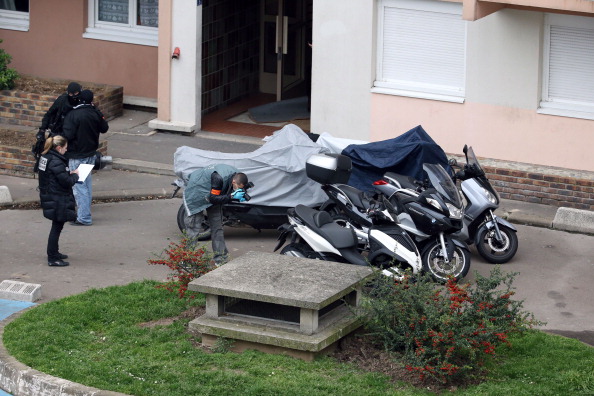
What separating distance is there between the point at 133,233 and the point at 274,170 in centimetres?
200

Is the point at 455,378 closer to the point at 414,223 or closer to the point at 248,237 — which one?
the point at 414,223

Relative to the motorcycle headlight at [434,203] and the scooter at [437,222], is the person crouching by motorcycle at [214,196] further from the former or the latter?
the motorcycle headlight at [434,203]

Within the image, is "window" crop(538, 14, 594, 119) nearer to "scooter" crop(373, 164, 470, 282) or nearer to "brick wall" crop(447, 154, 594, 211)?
"brick wall" crop(447, 154, 594, 211)

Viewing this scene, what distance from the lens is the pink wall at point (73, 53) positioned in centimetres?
1962

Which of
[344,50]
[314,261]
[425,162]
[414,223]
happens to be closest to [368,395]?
[314,261]

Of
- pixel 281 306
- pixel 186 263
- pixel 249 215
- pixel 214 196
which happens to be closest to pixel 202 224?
pixel 249 215

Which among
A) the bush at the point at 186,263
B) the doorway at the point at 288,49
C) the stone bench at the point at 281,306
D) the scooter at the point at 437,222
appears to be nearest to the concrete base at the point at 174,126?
the doorway at the point at 288,49

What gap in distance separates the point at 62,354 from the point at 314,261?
7.97ft

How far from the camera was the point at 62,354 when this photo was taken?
9586mm

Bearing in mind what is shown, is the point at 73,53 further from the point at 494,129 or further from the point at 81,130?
the point at 494,129

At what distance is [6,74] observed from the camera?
18.8m

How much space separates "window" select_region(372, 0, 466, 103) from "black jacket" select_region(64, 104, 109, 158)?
14.5 ft

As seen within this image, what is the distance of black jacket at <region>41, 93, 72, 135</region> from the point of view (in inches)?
567

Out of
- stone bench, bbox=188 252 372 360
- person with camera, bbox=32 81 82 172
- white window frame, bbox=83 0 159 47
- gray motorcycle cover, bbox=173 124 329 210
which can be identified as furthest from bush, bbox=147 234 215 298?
white window frame, bbox=83 0 159 47
